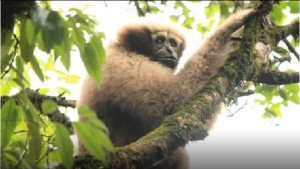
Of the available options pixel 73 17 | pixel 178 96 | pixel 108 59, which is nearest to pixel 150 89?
pixel 178 96

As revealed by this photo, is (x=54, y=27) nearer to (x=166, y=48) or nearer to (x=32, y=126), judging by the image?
(x=32, y=126)

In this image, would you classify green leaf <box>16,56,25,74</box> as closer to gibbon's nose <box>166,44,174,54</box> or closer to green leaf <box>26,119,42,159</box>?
green leaf <box>26,119,42,159</box>

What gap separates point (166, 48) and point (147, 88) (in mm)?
1125

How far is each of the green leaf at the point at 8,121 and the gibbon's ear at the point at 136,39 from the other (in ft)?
11.7

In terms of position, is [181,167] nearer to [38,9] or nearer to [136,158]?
[136,158]

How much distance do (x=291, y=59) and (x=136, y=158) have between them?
3.19 m

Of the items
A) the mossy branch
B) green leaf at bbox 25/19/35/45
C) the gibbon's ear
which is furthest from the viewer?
the gibbon's ear

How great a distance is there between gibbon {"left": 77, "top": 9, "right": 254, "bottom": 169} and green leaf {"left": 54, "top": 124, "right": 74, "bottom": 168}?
245cm

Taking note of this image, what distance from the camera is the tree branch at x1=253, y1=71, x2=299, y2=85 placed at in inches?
183

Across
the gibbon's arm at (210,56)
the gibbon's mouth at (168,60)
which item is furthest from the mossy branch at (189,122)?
the gibbon's mouth at (168,60)

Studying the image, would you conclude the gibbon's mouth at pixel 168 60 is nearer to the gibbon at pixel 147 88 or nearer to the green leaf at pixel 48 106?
the gibbon at pixel 147 88

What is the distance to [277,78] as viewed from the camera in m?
4.74

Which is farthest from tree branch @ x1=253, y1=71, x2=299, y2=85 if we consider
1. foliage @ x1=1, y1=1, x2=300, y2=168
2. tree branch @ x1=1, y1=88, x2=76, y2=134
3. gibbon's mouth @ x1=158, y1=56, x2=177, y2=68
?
foliage @ x1=1, y1=1, x2=300, y2=168

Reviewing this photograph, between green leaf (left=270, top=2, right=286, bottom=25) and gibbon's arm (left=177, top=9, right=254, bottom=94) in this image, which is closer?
→ gibbon's arm (left=177, top=9, right=254, bottom=94)
